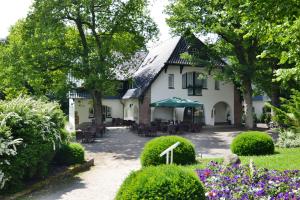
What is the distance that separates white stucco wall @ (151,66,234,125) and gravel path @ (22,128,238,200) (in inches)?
263

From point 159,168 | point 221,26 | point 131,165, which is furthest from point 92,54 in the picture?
point 159,168

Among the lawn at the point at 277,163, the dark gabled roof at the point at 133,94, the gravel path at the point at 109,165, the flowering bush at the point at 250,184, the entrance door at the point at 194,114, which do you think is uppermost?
the dark gabled roof at the point at 133,94

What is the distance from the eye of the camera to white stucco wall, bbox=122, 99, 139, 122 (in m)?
33.2

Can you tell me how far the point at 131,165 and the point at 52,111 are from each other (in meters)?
4.18

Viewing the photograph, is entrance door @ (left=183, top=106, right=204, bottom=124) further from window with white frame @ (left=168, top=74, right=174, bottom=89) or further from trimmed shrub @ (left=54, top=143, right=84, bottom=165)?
trimmed shrub @ (left=54, top=143, right=84, bottom=165)

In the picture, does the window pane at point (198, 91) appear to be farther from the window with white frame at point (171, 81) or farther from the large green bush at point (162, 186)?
the large green bush at point (162, 186)

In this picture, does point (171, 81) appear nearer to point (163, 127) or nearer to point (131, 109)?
point (131, 109)

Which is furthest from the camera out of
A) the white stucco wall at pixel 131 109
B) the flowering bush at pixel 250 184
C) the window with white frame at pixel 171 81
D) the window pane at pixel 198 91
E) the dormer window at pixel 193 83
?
the white stucco wall at pixel 131 109

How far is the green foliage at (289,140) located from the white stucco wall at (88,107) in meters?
21.3

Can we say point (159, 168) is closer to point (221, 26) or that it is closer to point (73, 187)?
point (73, 187)

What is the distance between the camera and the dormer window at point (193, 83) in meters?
32.0

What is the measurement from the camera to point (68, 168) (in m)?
11.9

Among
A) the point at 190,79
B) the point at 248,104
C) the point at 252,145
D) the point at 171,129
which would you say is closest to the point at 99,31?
the point at 190,79

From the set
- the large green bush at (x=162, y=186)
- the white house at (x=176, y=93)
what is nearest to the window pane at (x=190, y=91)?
the white house at (x=176, y=93)
